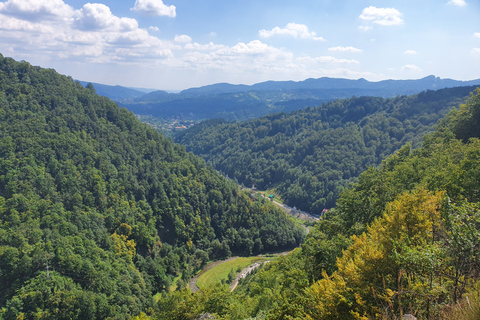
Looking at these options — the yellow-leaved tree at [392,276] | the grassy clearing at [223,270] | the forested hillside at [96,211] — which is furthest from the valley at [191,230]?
the grassy clearing at [223,270]

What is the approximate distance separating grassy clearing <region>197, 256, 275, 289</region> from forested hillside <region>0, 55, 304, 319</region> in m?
4.95

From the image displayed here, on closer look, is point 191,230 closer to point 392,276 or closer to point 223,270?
point 223,270

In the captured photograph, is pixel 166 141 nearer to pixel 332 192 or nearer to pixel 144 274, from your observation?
pixel 144 274

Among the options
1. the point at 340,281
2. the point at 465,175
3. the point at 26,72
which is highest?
the point at 26,72

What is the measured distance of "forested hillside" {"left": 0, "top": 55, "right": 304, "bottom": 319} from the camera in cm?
6372

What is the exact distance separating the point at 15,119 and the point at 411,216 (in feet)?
409

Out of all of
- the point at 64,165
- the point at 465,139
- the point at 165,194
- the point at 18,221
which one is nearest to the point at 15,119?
the point at 64,165

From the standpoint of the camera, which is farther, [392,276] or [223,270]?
[223,270]

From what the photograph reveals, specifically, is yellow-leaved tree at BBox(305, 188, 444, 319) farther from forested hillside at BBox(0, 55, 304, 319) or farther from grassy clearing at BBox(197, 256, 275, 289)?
grassy clearing at BBox(197, 256, 275, 289)

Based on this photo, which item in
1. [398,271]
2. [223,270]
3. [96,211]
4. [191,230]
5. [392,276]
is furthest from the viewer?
[191,230]

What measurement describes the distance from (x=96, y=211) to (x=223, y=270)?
4789cm

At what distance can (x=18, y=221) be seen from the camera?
69750 mm

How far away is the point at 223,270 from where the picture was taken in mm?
99812

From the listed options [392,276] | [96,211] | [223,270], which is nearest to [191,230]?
[223,270]
